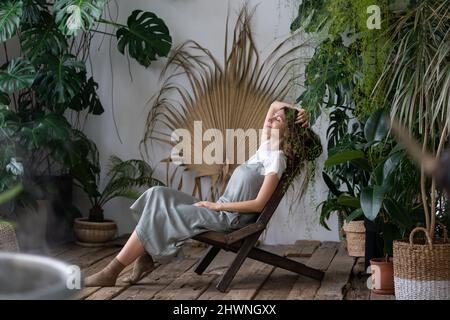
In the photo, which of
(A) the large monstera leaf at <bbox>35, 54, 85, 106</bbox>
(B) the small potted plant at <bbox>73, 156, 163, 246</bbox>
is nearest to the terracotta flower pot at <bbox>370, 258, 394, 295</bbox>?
(B) the small potted plant at <bbox>73, 156, 163, 246</bbox>

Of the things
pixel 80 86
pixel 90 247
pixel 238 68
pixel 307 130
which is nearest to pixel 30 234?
pixel 90 247

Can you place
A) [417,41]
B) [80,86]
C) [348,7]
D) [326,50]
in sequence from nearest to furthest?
[417,41] < [348,7] < [326,50] < [80,86]

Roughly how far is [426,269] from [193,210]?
1.07m

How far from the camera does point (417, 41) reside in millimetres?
3066

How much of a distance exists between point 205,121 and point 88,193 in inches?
36.0

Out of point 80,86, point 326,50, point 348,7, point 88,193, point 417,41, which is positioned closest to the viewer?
point 417,41

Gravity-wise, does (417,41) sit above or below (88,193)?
above

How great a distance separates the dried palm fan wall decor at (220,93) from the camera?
486 centimetres

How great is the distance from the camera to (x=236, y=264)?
11.2 feet

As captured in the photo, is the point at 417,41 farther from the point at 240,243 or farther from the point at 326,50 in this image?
the point at 240,243

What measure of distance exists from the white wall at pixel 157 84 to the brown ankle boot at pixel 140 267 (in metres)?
1.60

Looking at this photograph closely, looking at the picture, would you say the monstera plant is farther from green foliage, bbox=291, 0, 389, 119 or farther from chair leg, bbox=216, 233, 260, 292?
chair leg, bbox=216, 233, 260, 292

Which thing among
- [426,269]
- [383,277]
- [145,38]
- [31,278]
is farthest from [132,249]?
[31,278]

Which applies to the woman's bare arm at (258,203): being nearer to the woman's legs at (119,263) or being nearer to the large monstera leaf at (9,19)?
the woman's legs at (119,263)
